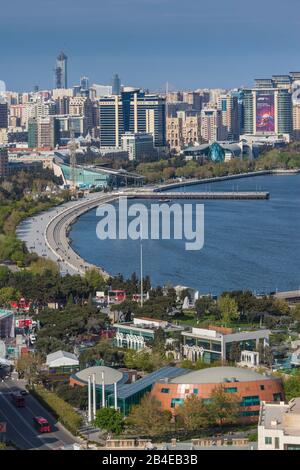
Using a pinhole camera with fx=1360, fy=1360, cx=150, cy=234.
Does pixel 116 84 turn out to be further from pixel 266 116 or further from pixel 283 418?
pixel 283 418

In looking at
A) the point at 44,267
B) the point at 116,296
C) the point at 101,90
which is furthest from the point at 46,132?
the point at 116,296

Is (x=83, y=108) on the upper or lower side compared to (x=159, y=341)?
upper

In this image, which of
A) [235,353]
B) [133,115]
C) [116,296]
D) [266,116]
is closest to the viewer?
[235,353]

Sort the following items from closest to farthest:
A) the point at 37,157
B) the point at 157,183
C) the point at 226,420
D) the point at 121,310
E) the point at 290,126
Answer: the point at 226,420 → the point at 121,310 → the point at 157,183 → the point at 37,157 → the point at 290,126

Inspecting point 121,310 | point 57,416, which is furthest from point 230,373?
point 121,310

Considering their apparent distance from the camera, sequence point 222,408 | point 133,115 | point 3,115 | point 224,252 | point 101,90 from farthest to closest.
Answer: point 101,90 → point 3,115 → point 133,115 → point 224,252 → point 222,408

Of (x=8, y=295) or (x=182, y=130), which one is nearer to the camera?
(x=8, y=295)

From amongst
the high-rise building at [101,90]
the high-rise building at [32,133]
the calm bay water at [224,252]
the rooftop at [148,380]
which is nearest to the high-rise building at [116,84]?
the high-rise building at [101,90]
